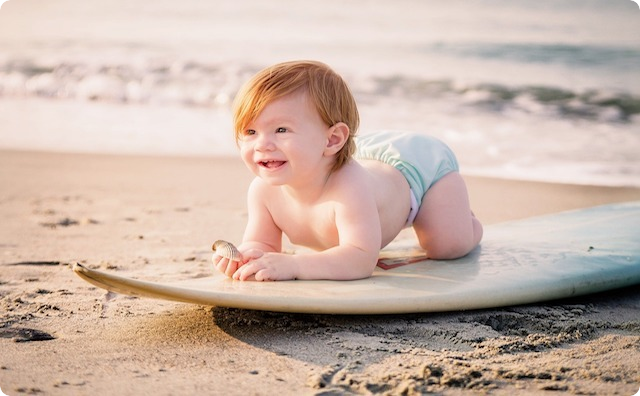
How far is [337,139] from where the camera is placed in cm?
283

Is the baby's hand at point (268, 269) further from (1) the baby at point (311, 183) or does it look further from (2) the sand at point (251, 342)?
(2) the sand at point (251, 342)

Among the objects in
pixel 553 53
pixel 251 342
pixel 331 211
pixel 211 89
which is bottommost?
pixel 251 342

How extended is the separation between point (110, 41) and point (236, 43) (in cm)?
185

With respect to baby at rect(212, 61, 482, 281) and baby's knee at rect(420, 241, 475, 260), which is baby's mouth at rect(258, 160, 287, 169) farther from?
baby's knee at rect(420, 241, 475, 260)

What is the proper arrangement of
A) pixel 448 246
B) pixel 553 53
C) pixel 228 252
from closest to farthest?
pixel 228 252, pixel 448 246, pixel 553 53

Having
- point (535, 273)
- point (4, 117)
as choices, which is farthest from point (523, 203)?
point (4, 117)

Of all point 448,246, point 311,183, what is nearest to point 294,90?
point 311,183

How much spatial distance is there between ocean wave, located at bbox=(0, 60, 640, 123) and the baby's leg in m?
4.89

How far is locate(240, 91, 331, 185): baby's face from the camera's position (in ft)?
8.85

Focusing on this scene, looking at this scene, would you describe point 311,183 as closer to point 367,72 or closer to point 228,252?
point 228,252

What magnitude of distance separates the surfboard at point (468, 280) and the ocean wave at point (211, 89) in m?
4.50

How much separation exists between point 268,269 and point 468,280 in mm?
719

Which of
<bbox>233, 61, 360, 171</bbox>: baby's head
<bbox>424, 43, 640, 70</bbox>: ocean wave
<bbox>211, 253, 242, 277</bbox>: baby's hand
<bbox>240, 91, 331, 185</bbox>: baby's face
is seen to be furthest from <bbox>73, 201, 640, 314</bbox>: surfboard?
<bbox>424, 43, 640, 70</bbox>: ocean wave

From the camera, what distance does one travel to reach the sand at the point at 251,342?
217 cm
